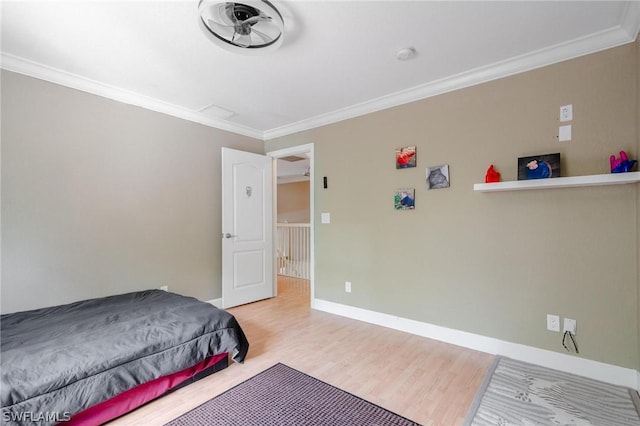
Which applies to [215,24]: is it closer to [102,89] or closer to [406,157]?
[102,89]

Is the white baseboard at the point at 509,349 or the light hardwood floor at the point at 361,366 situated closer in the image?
the light hardwood floor at the point at 361,366

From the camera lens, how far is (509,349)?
7.97 ft

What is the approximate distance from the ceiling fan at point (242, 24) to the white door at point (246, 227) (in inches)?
78.4

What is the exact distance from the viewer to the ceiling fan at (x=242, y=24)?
1744mm

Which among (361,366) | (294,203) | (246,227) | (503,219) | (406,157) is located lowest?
(361,366)

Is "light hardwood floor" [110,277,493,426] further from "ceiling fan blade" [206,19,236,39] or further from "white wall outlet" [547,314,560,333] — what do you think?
"ceiling fan blade" [206,19,236,39]

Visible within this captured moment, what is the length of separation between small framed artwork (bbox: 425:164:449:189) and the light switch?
2.82ft

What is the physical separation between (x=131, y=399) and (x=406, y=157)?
3021 mm

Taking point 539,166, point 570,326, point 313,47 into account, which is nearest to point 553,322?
point 570,326

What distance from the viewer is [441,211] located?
112 inches

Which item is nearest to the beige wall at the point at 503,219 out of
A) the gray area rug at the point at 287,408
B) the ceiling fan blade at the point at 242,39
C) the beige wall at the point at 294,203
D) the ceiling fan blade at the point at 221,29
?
the gray area rug at the point at 287,408

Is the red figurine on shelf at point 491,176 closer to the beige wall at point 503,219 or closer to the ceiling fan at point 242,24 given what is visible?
the beige wall at point 503,219

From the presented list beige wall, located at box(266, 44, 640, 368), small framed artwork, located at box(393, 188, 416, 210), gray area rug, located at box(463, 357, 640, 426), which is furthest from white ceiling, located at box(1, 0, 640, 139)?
gray area rug, located at box(463, 357, 640, 426)

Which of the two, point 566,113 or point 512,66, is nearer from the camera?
point 566,113
